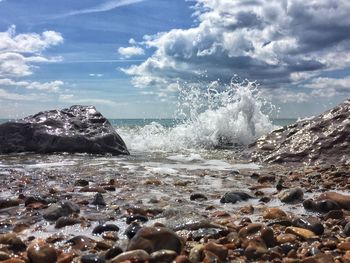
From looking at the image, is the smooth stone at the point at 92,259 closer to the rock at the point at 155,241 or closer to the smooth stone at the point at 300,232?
the rock at the point at 155,241

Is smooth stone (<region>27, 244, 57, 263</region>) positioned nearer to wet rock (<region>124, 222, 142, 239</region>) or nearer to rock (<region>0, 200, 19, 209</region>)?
wet rock (<region>124, 222, 142, 239</region>)

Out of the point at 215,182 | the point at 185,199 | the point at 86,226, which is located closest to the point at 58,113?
the point at 215,182

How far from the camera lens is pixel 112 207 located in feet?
14.5

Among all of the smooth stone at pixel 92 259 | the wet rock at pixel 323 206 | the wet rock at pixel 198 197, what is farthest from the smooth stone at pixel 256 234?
the wet rock at pixel 198 197

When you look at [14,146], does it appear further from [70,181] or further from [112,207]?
[112,207]

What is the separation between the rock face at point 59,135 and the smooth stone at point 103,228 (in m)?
7.05

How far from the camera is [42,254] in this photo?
281cm

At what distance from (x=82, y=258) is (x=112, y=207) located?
5.29 ft

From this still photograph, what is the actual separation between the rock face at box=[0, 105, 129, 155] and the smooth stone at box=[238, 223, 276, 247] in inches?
299

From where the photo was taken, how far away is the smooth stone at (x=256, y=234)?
3084 millimetres

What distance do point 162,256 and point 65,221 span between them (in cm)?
130

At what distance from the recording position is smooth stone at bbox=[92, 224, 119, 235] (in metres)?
3.51

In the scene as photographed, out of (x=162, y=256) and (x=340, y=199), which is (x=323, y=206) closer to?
(x=340, y=199)

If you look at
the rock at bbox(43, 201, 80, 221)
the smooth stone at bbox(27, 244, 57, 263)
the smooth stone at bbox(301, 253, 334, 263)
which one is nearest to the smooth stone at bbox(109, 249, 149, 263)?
the smooth stone at bbox(27, 244, 57, 263)
